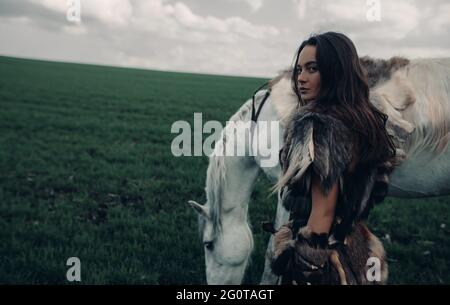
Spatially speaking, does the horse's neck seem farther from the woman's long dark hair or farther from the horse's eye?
the woman's long dark hair

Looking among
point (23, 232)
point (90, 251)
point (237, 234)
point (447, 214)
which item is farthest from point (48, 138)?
point (447, 214)

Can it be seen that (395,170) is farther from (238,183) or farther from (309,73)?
(309,73)

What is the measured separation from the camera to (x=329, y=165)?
147 centimetres

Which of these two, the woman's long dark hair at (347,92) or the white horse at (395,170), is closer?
the woman's long dark hair at (347,92)

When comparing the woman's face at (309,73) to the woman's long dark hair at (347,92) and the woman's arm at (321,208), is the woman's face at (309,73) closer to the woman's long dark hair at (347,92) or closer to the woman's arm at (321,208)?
the woman's long dark hair at (347,92)

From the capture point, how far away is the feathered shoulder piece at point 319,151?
147 cm

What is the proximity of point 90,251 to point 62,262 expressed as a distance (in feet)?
0.75

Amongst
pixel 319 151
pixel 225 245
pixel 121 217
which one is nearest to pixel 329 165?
pixel 319 151

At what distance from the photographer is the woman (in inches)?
58.7

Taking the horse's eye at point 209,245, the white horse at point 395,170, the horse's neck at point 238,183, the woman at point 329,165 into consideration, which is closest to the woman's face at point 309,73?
the woman at point 329,165

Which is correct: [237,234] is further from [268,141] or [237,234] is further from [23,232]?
[23,232]

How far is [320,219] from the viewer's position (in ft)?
5.00

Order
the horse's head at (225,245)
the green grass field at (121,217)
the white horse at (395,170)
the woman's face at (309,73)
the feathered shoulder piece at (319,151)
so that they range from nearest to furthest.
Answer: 1. the feathered shoulder piece at (319,151)
2. the woman's face at (309,73)
3. the white horse at (395,170)
4. the horse's head at (225,245)
5. the green grass field at (121,217)

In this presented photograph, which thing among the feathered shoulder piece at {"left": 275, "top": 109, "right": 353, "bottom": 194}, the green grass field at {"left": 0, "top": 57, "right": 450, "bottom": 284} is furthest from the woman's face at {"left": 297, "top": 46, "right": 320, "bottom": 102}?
the green grass field at {"left": 0, "top": 57, "right": 450, "bottom": 284}
